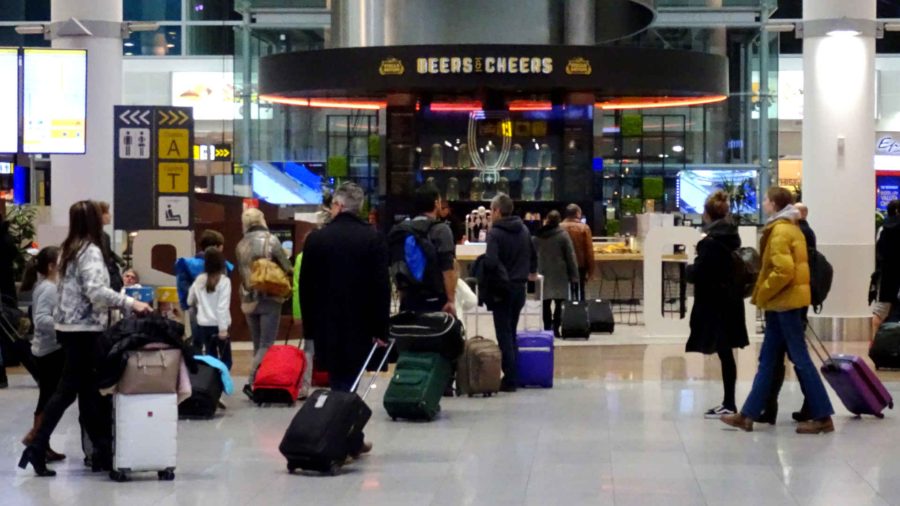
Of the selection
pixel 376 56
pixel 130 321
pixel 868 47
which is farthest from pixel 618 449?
pixel 376 56

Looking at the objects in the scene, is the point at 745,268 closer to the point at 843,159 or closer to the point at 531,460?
the point at 531,460

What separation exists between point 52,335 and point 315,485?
1.91 metres

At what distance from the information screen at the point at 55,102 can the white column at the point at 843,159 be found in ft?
30.4

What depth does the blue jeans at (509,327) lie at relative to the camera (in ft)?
44.8

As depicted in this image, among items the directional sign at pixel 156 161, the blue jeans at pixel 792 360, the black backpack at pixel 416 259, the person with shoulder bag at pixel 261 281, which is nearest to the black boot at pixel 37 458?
the black backpack at pixel 416 259

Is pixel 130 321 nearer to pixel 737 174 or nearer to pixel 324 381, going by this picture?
pixel 324 381

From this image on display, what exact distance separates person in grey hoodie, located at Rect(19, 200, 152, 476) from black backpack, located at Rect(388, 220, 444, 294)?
3104mm

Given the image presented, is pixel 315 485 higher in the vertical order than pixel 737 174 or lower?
lower

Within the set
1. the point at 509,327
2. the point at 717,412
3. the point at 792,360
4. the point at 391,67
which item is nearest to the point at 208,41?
the point at 391,67

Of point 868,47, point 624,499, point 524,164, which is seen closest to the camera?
point 624,499

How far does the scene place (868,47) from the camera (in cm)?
1934

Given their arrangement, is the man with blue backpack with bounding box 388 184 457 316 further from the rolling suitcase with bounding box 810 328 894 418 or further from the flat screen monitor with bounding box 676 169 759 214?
the flat screen monitor with bounding box 676 169 759 214

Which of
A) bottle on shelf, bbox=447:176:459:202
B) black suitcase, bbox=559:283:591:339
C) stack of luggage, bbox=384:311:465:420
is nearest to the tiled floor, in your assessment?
stack of luggage, bbox=384:311:465:420

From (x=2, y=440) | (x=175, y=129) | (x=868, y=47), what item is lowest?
(x=2, y=440)
